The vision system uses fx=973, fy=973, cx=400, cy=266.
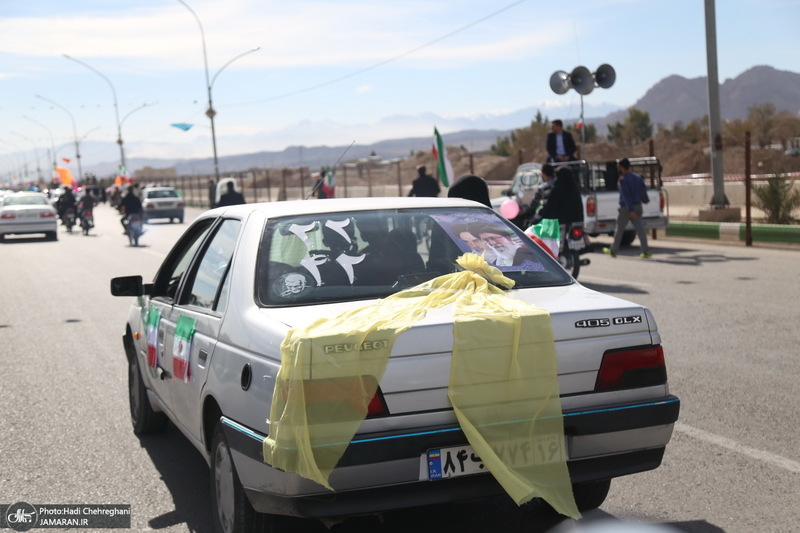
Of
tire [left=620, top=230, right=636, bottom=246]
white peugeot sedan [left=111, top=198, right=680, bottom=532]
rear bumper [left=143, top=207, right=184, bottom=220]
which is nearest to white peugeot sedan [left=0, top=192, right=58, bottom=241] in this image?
rear bumper [left=143, top=207, right=184, bottom=220]

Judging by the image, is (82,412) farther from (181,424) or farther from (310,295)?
(310,295)

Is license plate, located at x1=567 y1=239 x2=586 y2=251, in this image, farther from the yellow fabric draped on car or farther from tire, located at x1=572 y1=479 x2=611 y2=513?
the yellow fabric draped on car

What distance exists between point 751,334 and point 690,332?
56 centimetres

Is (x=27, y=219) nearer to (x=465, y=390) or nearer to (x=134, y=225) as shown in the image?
(x=134, y=225)

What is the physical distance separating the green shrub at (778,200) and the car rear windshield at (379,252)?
57.8 feet

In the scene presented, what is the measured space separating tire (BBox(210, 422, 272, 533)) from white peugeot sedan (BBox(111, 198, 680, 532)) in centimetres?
1

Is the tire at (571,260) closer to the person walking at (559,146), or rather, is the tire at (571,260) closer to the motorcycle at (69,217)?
the person walking at (559,146)

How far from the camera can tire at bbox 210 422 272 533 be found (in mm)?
3846

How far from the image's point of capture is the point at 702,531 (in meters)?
4.34

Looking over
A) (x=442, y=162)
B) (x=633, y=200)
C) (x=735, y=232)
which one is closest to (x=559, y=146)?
(x=633, y=200)

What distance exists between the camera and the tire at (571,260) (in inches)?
534

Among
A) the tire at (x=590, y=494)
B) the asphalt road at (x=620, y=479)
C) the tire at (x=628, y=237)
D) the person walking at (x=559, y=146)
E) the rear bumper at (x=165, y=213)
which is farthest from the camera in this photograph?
the rear bumper at (x=165, y=213)

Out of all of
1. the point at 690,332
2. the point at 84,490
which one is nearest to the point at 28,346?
the point at 84,490

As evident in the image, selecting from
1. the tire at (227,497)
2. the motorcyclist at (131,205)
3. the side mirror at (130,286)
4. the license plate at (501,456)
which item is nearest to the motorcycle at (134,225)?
the motorcyclist at (131,205)
